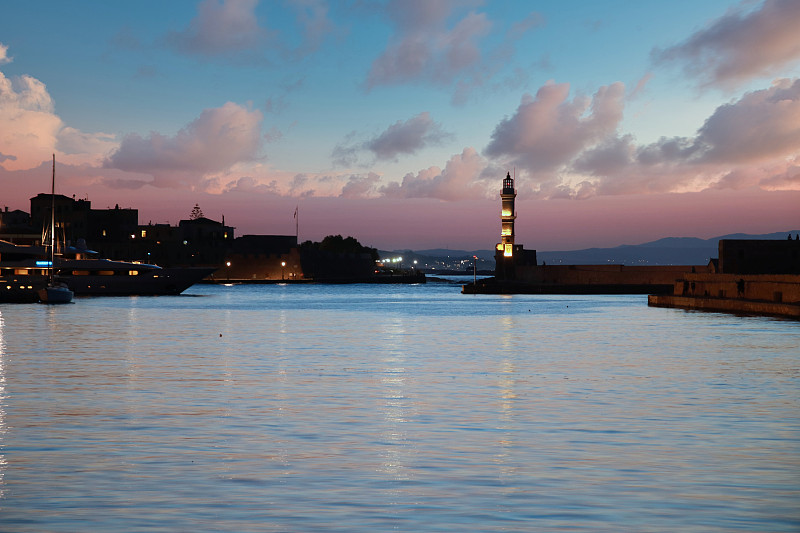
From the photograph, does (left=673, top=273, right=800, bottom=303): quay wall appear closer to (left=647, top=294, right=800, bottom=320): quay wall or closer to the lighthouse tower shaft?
(left=647, top=294, right=800, bottom=320): quay wall

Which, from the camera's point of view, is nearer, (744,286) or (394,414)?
(394,414)

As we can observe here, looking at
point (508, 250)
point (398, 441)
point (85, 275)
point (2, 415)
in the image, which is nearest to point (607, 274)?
point (508, 250)

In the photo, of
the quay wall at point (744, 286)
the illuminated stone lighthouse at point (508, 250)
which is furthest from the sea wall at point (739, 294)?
the illuminated stone lighthouse at point (508, 250)

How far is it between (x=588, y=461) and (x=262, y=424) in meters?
5.03

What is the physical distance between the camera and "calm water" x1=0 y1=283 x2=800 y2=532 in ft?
27.5

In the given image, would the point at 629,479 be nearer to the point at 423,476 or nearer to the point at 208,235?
the point at 423,476

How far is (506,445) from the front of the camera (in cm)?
1227

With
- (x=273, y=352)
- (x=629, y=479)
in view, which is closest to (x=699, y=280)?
(x=273, y=352)

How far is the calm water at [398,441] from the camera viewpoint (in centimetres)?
838

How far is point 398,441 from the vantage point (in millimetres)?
12562

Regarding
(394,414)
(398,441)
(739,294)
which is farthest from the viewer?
(739,294)

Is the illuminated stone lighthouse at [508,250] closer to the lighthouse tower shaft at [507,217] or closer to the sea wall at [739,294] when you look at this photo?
the lighthouse tower shaft at [507,217]

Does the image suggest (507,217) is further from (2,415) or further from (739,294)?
(2,415)

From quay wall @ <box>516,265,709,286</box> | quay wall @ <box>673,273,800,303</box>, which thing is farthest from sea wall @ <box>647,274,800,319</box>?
quay wall @ <box>516,265,709,286</box>
